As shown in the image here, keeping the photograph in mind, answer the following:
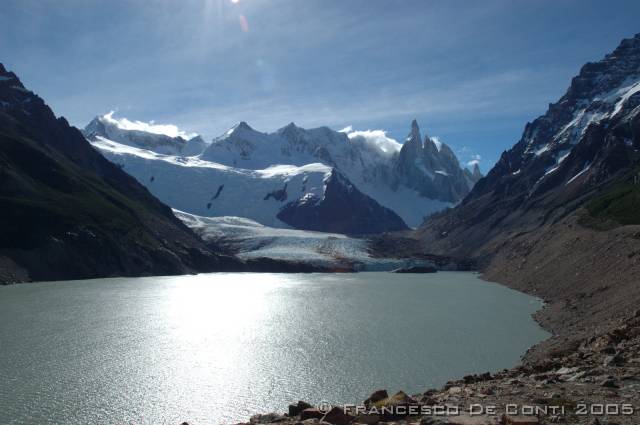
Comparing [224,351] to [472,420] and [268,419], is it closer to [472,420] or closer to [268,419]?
[268,419]

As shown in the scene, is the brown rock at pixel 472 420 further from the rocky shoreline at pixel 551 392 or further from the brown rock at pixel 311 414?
the brown rock at pixel 311 414

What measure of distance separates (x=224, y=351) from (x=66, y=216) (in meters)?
94.9

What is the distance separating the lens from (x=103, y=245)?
124m

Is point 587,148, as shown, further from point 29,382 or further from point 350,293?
point 29,382

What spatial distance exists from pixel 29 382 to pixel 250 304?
4348 centimetres

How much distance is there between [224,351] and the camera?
1639 inches

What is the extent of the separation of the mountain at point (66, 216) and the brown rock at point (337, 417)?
97589mm

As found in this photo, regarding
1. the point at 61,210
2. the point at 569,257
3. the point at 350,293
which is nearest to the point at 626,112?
the point at 569,257

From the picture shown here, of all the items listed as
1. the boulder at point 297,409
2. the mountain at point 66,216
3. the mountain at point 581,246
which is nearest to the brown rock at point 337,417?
the boulder at point 297,409

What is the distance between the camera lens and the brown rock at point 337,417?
15703mm

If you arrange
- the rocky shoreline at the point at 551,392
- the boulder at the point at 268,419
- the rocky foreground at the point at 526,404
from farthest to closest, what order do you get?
the boulder at the point at 268,419 → the rocky shoreline at the point at 551,392 → the rocky foreground at the point at 526,404

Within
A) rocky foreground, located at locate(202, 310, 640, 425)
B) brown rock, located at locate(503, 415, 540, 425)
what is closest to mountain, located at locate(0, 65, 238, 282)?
rocky foreground, located at locate(202, 310, 640, 425)

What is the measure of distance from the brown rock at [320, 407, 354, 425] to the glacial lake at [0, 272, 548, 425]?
1105 cm

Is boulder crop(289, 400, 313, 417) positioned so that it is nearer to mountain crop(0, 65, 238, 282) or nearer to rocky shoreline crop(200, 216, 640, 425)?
rocky shoreline crop(200, 216, 640, 425)
